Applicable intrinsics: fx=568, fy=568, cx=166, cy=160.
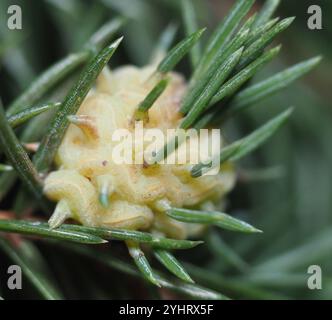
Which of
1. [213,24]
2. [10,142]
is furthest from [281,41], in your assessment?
[10,142]

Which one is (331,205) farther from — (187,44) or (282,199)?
(187,44)

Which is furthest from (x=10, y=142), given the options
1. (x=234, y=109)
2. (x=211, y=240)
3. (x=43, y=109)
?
(x=211, y=240)

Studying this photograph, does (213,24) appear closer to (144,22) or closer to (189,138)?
(144,22)

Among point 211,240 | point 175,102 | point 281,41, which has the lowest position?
point 211,240
